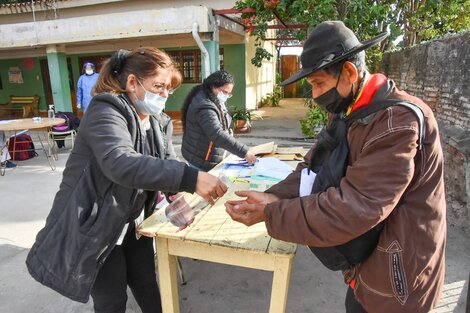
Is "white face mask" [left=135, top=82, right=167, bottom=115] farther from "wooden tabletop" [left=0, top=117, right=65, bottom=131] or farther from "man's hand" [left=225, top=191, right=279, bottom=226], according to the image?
"wooden tabletop" [left=0, top=117, right=65, bottom=131]

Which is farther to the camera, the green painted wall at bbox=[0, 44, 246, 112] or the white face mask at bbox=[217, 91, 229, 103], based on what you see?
the green painted wall at bbox=[0, 44, 246, 112]

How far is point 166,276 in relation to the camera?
180cm

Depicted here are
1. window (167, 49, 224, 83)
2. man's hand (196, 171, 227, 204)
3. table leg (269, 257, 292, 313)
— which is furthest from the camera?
window (167, 49, 224, 83)

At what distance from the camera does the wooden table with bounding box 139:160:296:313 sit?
155 centimetres

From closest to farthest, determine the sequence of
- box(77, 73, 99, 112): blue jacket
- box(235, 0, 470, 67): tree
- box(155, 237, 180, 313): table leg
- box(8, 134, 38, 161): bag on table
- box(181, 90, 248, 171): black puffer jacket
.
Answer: box(155, 237, 180, 313): table leg < box(181, 90, 248, 171): black puffer jacket < box(235, 0, 470, 67): tree < box(8, 134, 38, 161): bag on table < box(77, 73, 99, 112): blue jacket

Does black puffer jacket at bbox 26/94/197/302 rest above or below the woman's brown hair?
below

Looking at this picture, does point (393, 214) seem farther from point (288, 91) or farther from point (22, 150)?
point (288, 91)

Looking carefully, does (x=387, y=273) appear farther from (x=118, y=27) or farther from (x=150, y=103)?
(x=118, y=27)

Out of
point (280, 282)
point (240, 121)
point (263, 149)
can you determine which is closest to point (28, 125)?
point (263, 149)

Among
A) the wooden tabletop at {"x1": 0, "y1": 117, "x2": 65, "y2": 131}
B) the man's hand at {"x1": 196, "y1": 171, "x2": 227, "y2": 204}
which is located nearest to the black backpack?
the man's hand at {"x1": 196, "y1": 171, "x2": 227, "y2": 204}

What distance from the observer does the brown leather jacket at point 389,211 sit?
967 millimetres

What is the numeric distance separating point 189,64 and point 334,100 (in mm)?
10365

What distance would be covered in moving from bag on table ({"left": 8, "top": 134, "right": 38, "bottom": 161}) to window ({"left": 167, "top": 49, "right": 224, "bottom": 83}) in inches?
212

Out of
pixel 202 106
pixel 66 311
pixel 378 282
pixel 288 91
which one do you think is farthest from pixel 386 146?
pixel 288 91
